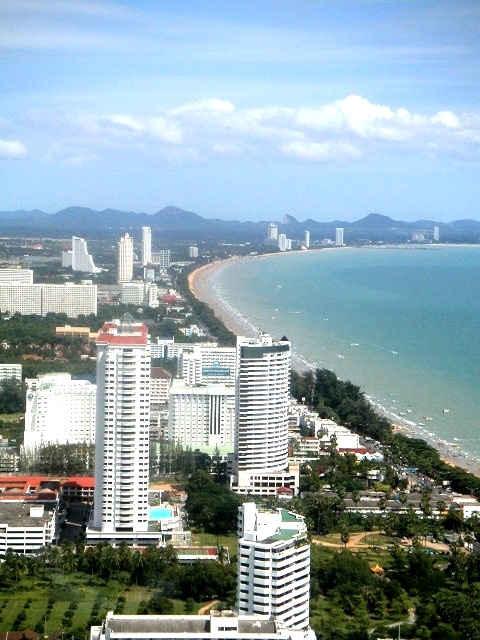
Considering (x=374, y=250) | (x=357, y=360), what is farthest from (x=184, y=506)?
(x=374, y=250)

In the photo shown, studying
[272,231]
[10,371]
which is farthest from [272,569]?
[272,231]

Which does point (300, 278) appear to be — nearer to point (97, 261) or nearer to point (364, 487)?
point (97, 261)

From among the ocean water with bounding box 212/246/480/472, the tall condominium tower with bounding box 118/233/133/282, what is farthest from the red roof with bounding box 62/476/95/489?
the tall condominium tower with bounding box 118/233/133/282

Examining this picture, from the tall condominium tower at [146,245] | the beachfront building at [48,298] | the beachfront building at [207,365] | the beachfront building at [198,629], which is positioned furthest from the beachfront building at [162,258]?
the beachfront building at [198,629]

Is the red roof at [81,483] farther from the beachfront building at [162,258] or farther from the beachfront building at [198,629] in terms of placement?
the beachfront building at [162,258]

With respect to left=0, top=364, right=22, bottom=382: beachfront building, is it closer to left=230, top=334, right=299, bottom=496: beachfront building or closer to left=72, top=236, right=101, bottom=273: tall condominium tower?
left=230, top=334, right=299, bottom=496: beachfront building
